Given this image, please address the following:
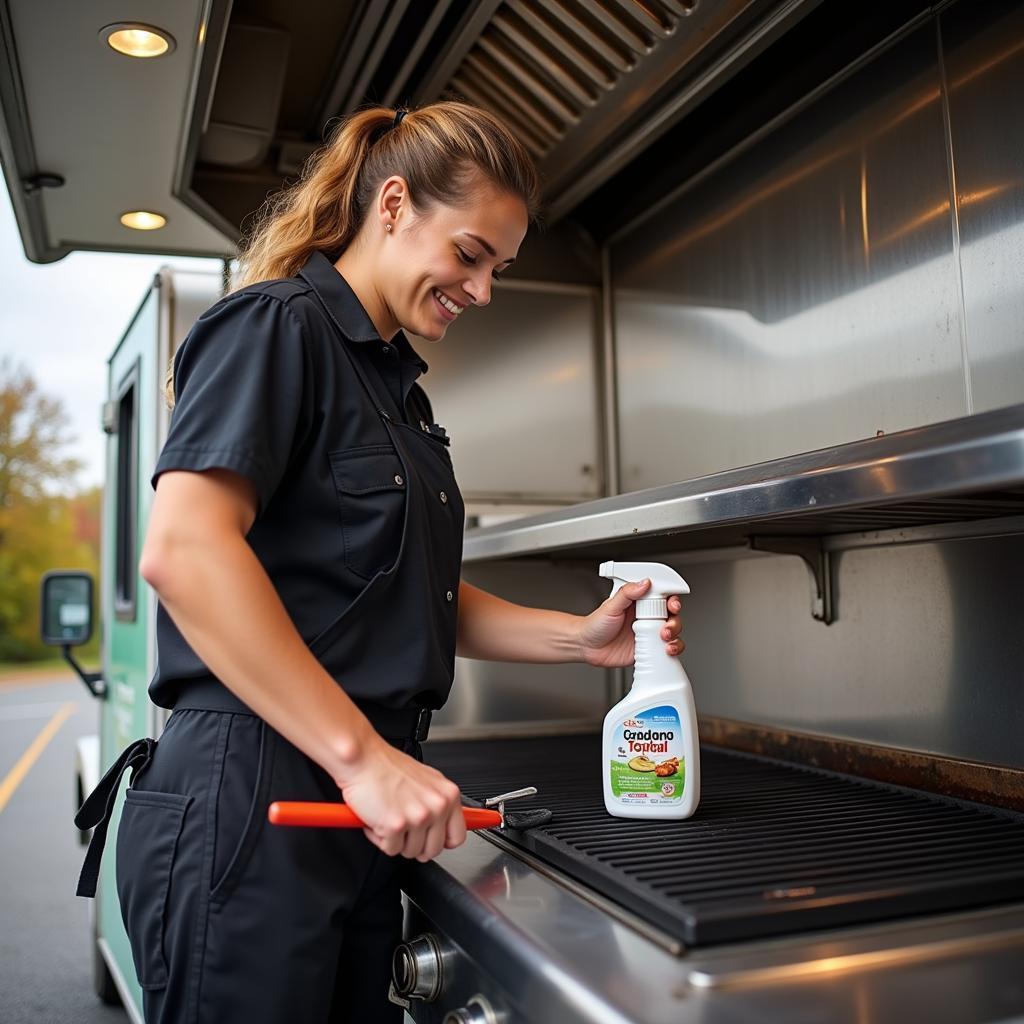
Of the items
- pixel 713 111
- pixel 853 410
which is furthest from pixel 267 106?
pixel 853 410

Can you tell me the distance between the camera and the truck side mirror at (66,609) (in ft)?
9.97

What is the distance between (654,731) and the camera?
1248 millimetres

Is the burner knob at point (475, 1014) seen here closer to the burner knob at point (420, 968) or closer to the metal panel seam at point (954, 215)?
the burner knob at point (420, 968)

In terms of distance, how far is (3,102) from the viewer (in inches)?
70.1

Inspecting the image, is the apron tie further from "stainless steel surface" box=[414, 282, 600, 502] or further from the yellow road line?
the yellow road line

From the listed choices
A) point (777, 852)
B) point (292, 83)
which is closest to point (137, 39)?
point (292, 83)

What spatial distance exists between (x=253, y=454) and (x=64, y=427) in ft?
72.8

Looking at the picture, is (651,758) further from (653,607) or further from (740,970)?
(740,970)

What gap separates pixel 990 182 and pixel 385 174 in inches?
32.7

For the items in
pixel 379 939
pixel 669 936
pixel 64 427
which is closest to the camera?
pixel 669 936

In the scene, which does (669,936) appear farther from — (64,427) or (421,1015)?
(64,427)

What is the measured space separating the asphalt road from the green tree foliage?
496 inches

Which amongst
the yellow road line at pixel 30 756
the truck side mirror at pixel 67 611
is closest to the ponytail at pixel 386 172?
the truck side mirror at pixel 67 611

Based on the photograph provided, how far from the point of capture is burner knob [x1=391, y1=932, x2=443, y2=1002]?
1100 millimetres
